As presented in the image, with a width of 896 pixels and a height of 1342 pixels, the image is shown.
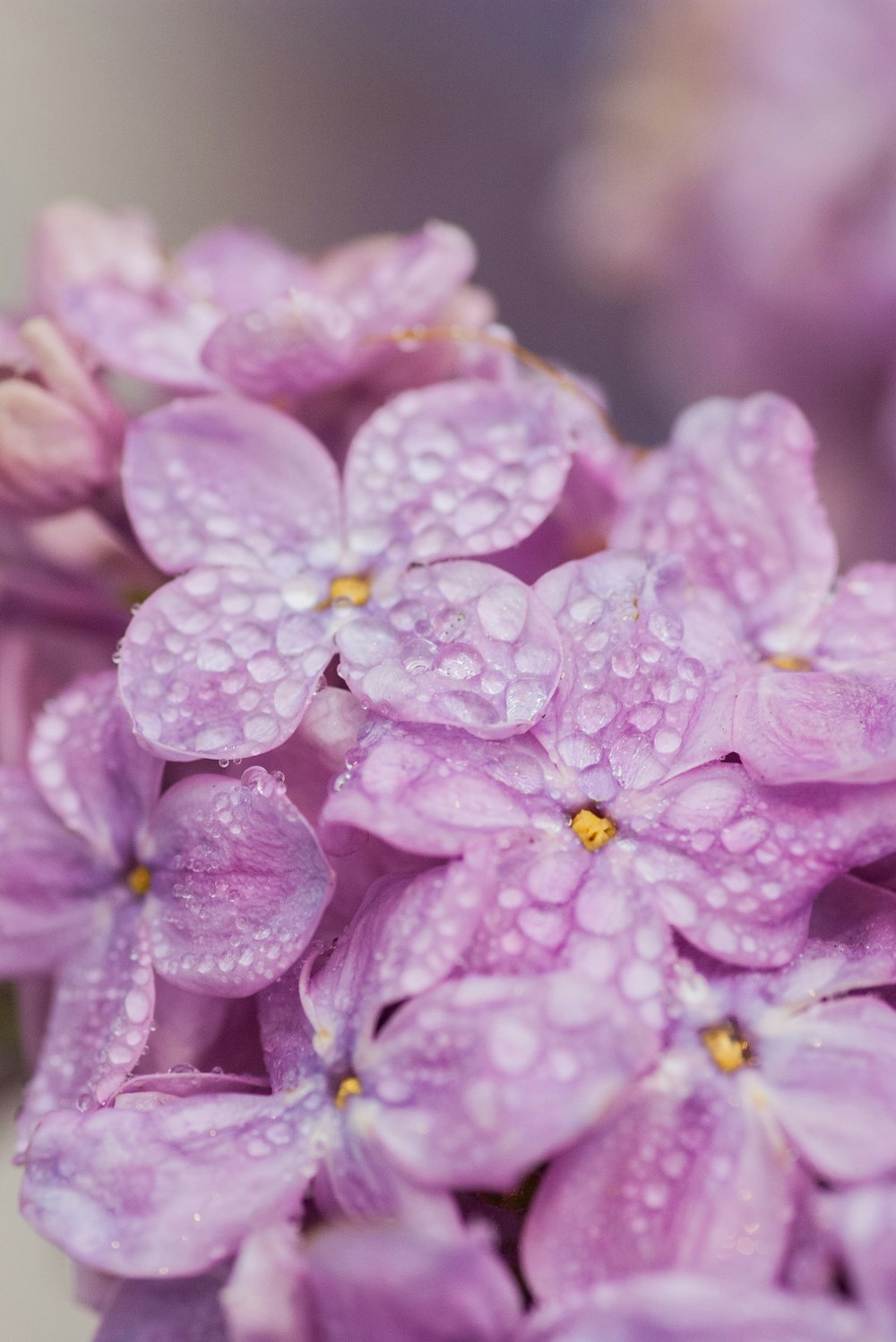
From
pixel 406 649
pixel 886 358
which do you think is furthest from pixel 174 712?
pixel 886 358

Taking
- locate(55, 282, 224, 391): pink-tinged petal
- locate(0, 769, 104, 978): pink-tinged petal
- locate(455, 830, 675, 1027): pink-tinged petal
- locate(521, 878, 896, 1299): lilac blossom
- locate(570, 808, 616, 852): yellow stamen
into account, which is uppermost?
locate(55, 282, 224, 391): pink-tinged petal

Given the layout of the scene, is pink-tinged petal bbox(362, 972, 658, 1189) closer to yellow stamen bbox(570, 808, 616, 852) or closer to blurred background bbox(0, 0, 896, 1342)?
yellow stamen bbox(570, 808, 616, 852)

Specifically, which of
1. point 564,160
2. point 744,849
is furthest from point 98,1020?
point 564,160

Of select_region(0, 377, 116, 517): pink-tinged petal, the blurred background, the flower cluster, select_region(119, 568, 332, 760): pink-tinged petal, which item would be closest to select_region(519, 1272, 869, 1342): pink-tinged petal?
the flower cluster

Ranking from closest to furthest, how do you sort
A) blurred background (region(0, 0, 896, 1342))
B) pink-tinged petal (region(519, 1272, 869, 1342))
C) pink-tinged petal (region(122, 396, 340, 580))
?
pink-tinged petal (region(519, 1272, 869, 1342)) < pink-tinged petal (region(122, 396, 340, 580)) < blurred background (region(0, 0, 896, 1342))

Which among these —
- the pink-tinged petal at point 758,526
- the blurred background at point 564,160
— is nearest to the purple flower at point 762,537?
the pink-tinged petal at point 758,526

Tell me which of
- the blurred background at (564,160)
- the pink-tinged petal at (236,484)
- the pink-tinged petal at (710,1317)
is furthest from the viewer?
the blurred background at (564,160)

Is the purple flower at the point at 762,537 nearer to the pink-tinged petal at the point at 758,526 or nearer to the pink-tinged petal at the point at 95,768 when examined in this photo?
the pink-tinged petal at the point at 758,526

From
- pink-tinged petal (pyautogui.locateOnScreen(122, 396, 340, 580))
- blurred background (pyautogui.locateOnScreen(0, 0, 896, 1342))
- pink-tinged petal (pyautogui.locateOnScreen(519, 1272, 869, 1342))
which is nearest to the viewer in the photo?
pink-tinged petal (pyautogui.locateOnScreen(519, 1272, 869, 1342))
